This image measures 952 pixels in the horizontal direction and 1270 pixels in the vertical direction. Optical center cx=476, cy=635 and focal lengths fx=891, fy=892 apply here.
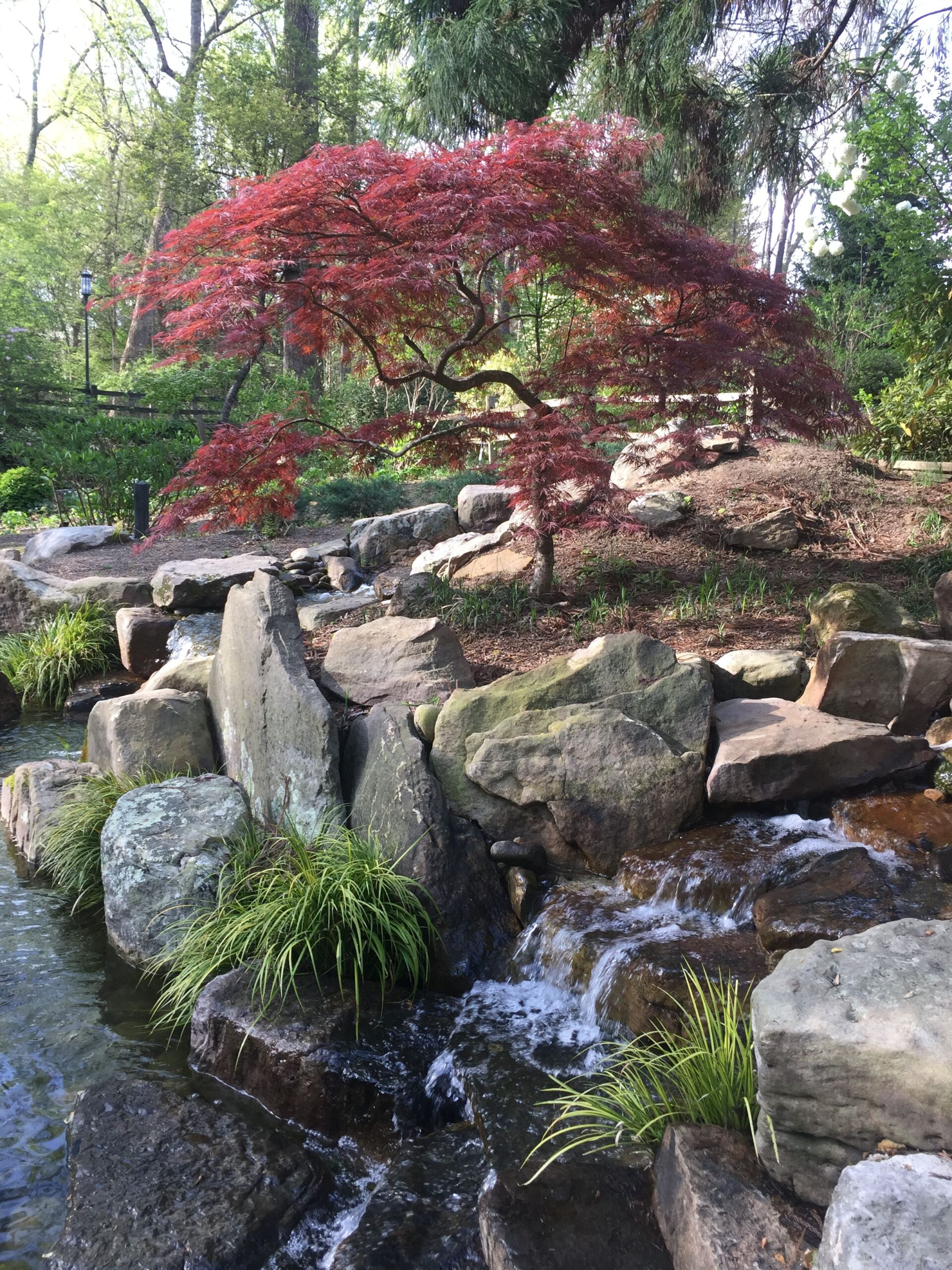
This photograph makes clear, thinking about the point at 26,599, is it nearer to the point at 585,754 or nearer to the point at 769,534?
the point at 585,754

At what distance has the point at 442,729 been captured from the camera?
14.8 ft

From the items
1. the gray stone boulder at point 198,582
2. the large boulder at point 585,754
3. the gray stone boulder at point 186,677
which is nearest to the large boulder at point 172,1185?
the large boulder at point 585,754

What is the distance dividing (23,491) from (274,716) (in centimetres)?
1054

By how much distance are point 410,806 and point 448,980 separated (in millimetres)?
741

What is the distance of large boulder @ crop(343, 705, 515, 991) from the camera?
373 centimetres

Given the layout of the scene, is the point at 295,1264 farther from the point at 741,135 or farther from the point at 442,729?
the point at 741,135

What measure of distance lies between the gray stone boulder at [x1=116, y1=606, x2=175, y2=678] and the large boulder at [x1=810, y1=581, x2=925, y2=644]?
16.3 feet

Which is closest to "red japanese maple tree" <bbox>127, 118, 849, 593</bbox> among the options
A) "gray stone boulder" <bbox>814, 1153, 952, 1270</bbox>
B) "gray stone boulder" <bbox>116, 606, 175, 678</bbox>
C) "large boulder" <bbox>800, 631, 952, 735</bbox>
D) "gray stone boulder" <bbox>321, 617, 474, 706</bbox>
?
"gray stone boulder" <bbox>321, 617, 474, 706</bbox>

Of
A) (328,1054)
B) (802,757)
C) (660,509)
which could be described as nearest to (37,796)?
(328,1054)

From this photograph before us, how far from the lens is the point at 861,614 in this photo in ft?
16.9

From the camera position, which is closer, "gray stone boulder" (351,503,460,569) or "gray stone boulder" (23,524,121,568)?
"gray stone boulder" (351,503,460,569)

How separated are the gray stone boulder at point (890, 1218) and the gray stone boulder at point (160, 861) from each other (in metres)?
2.87

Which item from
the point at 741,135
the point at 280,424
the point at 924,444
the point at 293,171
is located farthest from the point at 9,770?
the point at 741,135

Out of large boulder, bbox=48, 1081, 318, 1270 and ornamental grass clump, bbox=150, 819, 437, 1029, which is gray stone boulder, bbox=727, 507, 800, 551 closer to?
ornamental grass clump, bbox=150, 819, 437, 1029
